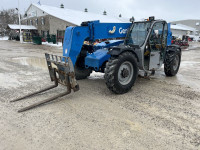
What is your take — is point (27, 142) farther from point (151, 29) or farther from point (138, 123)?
point (151, 29)

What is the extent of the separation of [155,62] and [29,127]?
15.4ft

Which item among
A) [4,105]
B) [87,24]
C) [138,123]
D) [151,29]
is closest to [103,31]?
[87,24]

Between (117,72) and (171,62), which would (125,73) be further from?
(171,62)

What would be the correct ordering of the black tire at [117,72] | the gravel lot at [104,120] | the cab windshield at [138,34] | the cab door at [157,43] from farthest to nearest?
the cab door at [157,43]
the cab windshield at [138,34]
the black tire at [117,72]
the gravel lot at [104,120]

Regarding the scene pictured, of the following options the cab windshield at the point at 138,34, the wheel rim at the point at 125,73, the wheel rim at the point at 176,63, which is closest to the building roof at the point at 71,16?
the wheel rim at the point at 176,63

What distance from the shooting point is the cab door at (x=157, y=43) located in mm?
5887

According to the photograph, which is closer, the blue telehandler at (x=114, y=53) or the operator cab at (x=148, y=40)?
the blue telehandler at (x=114, y=53)

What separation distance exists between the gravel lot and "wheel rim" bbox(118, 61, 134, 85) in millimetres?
416

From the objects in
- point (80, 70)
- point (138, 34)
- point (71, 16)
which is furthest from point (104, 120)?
point (71, 16)

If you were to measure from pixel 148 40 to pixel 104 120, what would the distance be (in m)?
3.27

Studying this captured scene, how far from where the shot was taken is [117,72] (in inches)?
185

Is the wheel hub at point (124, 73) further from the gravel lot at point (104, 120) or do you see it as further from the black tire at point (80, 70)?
the black tire at point (80, 70)

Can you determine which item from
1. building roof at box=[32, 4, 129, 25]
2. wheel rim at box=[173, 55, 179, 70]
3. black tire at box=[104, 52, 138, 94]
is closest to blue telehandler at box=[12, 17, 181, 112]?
black tire at box=[104, 52, 138, 94]

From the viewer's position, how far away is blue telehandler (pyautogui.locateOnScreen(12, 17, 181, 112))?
4.65 metres
